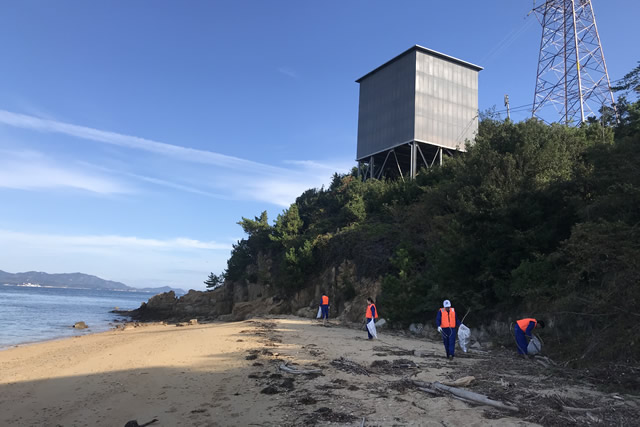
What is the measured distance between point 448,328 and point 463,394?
4085 mm

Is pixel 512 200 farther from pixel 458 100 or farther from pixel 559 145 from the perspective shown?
pixel 458 100

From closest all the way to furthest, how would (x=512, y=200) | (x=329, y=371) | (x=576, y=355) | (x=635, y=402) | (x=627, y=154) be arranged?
(x=635, y=402) < (x=329, y=371) < (x=576, y=355) < (x=627, y=154) < (x=512, y=200)

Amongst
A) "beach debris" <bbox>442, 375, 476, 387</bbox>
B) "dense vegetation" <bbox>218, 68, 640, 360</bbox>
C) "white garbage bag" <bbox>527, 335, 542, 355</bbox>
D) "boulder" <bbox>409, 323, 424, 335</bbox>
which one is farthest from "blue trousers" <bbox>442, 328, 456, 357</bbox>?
"boulder" <bbox>409, 323, 424, 335</bbox>

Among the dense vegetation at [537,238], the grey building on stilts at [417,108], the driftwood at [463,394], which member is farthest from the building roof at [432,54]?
the driftwood at [463,394]

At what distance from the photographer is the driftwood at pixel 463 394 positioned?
5405 millimetres

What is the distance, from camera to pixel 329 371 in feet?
27.0

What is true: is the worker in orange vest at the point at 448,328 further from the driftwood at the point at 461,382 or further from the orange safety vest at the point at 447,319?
the driftwood at the point at 461,382

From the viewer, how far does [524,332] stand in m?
10.0

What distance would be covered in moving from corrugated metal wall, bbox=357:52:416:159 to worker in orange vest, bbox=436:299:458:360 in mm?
22682

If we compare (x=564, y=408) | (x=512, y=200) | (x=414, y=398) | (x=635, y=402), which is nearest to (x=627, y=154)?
(x=512, y=200)

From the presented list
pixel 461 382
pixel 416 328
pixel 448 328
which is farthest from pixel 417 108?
pixel 461 382

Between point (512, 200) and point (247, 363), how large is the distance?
1081cm

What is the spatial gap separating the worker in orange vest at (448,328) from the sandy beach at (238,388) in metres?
0.33

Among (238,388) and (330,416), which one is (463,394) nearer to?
(330,416)
